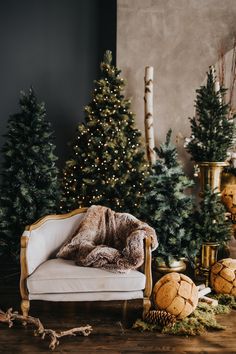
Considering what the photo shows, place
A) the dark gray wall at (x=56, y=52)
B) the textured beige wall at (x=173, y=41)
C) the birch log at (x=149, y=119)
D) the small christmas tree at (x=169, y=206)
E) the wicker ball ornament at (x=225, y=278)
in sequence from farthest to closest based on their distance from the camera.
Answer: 1. the dark gray wall at (x=56, y=52)
2. the textured beige wall at (x=173, y=41)
3. the birch log at (x=149, y=119)
4. the small christmas tree at (x=169, y=206)
5. the wicker ball ornament at (x=225, y=278)

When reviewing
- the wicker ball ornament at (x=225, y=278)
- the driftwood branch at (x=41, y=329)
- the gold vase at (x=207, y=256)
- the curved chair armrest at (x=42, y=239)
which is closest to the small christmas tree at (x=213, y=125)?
the gold vase at (x=207, y=256)

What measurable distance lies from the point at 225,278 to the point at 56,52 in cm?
387

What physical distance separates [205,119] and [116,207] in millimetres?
1506

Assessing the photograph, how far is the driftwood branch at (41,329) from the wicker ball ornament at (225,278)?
144 centimetres

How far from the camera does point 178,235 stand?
16.0ft

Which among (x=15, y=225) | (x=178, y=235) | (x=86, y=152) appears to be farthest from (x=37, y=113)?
(x=178, y=235)

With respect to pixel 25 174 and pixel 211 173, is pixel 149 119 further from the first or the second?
pixel 25 174

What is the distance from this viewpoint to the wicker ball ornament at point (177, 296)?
12.3 ft

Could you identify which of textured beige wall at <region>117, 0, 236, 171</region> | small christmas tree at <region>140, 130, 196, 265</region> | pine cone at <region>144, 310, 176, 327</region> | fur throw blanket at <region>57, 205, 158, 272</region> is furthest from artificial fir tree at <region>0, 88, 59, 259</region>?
pine cone at <region>144, 310, 176, 327</region>

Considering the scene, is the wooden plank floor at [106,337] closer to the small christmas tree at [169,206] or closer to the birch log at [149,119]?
the small christmas tree at [169,206]

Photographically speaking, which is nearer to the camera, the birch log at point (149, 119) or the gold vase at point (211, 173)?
the gold vase at point (211, 173)

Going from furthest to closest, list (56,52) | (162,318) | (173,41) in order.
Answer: (56,52) → (173,41) → (162,318)

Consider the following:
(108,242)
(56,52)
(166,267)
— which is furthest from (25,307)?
(56,52)

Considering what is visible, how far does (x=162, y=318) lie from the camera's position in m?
3.67
